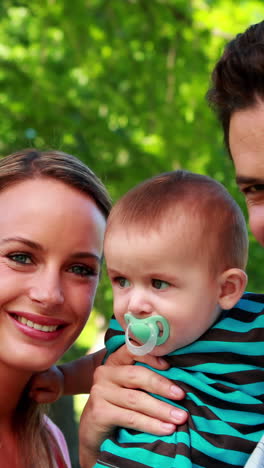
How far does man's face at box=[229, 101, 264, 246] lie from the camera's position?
1.99 meters

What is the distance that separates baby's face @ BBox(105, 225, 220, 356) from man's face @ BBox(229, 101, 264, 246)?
0.27 metres

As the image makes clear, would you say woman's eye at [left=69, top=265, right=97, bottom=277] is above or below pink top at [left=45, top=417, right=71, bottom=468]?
above

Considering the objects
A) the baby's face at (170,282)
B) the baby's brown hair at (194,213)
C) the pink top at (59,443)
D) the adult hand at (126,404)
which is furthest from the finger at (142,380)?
the pink top at (59,443)

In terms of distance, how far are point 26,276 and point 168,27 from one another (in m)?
4.41

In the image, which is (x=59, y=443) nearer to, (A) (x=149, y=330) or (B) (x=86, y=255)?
(B) (x=86, y=255)

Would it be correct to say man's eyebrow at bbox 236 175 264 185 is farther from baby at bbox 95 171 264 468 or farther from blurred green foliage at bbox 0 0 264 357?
blurred green foliage at bbox 0 0 264 357

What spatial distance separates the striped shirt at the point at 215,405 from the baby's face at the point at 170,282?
0.07 meters

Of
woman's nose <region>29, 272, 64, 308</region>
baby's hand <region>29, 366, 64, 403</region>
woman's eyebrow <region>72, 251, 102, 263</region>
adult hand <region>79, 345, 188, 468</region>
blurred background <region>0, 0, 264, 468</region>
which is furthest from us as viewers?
blurred background <region>0, 0, 264, 468</region>

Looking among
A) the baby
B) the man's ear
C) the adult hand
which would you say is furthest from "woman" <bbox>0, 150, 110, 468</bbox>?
the man's ear

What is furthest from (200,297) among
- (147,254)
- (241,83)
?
(241,83)

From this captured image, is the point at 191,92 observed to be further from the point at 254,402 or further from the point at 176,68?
the point at 254,402

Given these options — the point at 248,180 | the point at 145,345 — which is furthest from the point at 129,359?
the point at 248,180

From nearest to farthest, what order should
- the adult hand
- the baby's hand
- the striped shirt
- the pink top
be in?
the striped shirt → the adult hand → the baby's hand → the pink top

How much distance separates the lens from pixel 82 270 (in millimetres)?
2510
